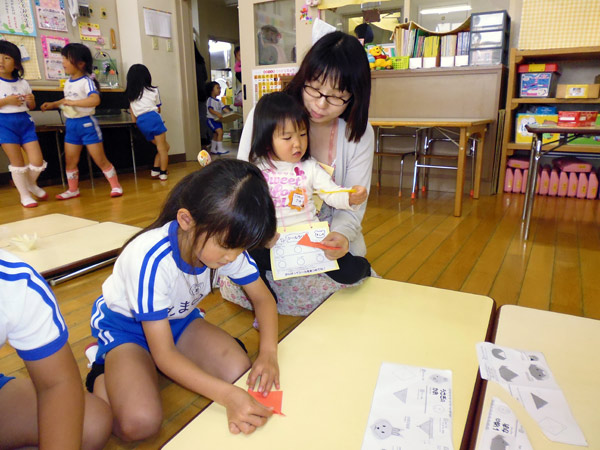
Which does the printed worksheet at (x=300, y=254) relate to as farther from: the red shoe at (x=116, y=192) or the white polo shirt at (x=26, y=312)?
the red shoe at (x=116, y=192)

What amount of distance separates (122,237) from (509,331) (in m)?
1.91

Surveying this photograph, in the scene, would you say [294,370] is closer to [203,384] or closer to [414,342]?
[203,384]

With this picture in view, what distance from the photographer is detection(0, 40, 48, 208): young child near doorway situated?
316cm

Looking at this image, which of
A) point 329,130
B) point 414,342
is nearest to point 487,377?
point 414,342

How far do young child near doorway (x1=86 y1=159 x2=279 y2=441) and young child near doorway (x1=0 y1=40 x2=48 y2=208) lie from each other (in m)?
2.74

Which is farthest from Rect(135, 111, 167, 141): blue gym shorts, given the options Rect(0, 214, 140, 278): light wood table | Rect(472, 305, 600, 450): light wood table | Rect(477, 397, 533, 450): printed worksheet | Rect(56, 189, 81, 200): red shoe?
Rect(477, 397, 533, 450): printed worksheet

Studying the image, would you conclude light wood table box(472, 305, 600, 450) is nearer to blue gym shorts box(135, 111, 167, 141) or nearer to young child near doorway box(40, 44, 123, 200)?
young child near doorway box(40, 44, 123, 200)

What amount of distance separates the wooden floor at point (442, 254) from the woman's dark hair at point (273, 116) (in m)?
0.64

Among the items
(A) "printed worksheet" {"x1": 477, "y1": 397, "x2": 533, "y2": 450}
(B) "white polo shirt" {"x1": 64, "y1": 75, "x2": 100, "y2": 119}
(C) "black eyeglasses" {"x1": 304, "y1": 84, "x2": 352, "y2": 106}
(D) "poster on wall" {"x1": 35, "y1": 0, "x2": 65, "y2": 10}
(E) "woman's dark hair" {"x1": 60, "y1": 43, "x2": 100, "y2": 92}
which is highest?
(D) "poster on wall" {"x1": 35, "y1": 0, "x2": 65, "y2": 10}

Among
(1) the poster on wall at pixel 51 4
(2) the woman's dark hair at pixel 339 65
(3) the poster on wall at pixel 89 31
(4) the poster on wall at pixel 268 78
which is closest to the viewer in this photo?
(2) the woman's dark hair at pixel 339 65

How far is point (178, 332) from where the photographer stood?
3.84 ft

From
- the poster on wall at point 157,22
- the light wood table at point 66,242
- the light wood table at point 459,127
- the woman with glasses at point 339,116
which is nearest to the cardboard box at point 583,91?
the light wood table at point 459,127

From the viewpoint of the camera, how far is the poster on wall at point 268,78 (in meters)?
4.74

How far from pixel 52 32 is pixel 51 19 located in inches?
4.6
